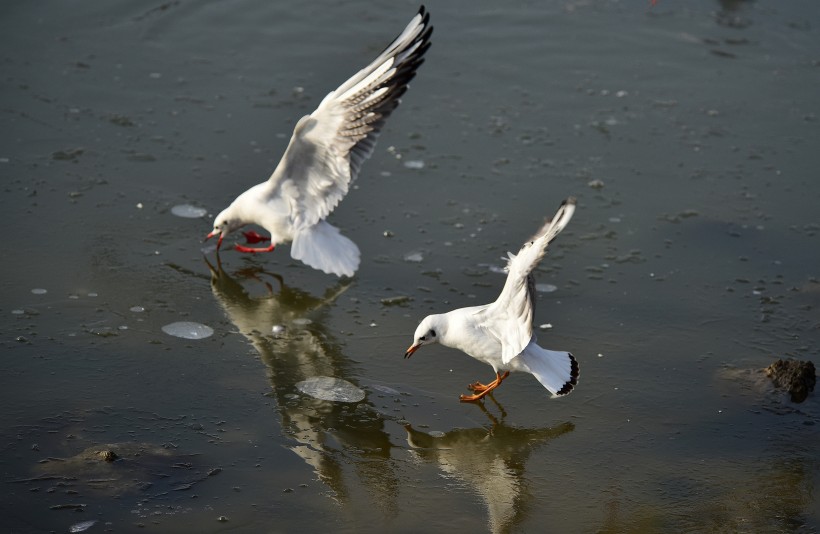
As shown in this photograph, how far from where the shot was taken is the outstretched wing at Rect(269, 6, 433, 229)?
7027 mm

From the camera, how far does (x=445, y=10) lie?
37.6 feet

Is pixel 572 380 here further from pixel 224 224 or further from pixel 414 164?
pixel 414 164

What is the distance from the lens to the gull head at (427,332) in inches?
237

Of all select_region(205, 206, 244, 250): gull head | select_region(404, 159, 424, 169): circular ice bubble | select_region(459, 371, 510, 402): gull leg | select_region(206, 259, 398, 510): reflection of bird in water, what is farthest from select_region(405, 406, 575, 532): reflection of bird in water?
select_region(404, 159, 424, 169): circular ice bubble

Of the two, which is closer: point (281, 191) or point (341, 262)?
point (341, 262)

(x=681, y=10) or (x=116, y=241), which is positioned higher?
(x=681, y=10)

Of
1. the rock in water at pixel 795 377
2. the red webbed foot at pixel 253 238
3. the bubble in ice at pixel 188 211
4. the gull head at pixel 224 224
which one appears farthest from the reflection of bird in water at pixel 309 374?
the rock in water at pixel 795 377

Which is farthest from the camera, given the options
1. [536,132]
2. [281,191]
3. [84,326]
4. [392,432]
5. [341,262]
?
[536,132]

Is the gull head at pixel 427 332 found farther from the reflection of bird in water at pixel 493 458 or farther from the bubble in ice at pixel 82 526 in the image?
the bubble in ice at pixel 82 526

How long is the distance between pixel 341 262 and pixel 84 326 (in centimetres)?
161

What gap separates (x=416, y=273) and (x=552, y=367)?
5.35 ft

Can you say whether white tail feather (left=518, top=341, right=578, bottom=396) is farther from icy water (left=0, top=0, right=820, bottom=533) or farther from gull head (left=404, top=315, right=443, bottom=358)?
gull head (left=404, top=315, right=443, bottom=358)

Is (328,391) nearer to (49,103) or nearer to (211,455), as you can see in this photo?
(211,455)

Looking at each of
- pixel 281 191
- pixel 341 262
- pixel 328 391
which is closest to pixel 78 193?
pixel 281 191
